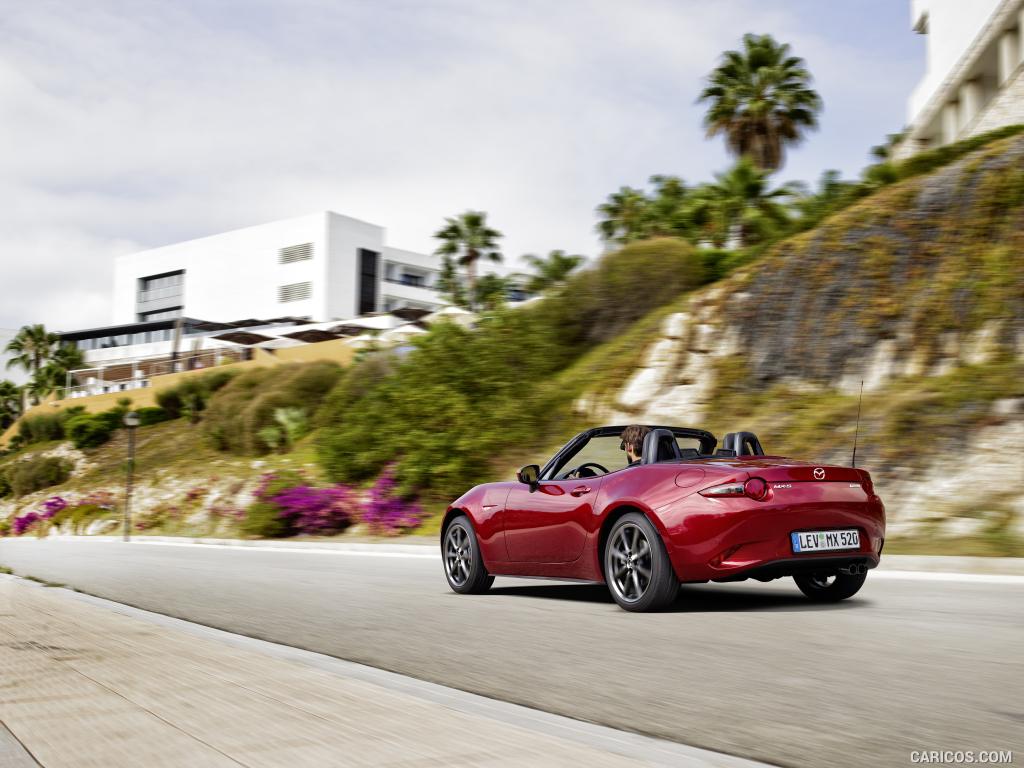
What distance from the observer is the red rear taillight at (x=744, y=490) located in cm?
730

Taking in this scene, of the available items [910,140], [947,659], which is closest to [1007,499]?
[947,659]

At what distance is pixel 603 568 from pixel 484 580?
72.4 inches

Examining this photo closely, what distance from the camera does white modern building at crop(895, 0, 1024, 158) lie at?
29328 millimetres

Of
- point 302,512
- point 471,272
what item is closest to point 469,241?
point 471,272

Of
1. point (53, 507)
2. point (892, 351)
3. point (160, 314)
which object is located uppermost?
point (160, 314)

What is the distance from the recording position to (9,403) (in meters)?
98.8

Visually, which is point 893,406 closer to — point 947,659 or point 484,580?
point 484,580

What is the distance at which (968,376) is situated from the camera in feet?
59.8

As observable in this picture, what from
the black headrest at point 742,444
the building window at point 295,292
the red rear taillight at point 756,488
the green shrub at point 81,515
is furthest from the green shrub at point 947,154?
the building window at point 295,292

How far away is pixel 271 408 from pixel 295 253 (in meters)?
45.1

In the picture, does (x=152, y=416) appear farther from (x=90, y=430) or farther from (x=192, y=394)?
(x=192, y=394)

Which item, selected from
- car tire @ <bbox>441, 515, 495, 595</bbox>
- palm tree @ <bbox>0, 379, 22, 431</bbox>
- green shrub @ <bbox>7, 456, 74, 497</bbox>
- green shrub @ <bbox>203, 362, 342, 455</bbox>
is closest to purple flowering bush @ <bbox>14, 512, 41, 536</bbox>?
green shrub @ <bbox>203, 362, 342, 455</bbox>

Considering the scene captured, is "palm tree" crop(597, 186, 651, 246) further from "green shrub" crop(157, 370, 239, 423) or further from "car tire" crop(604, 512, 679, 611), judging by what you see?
"car tire" crop(604, 512, 679, 611)

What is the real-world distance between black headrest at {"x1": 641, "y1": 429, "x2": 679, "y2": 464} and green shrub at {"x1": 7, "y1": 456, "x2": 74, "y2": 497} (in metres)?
59.9
